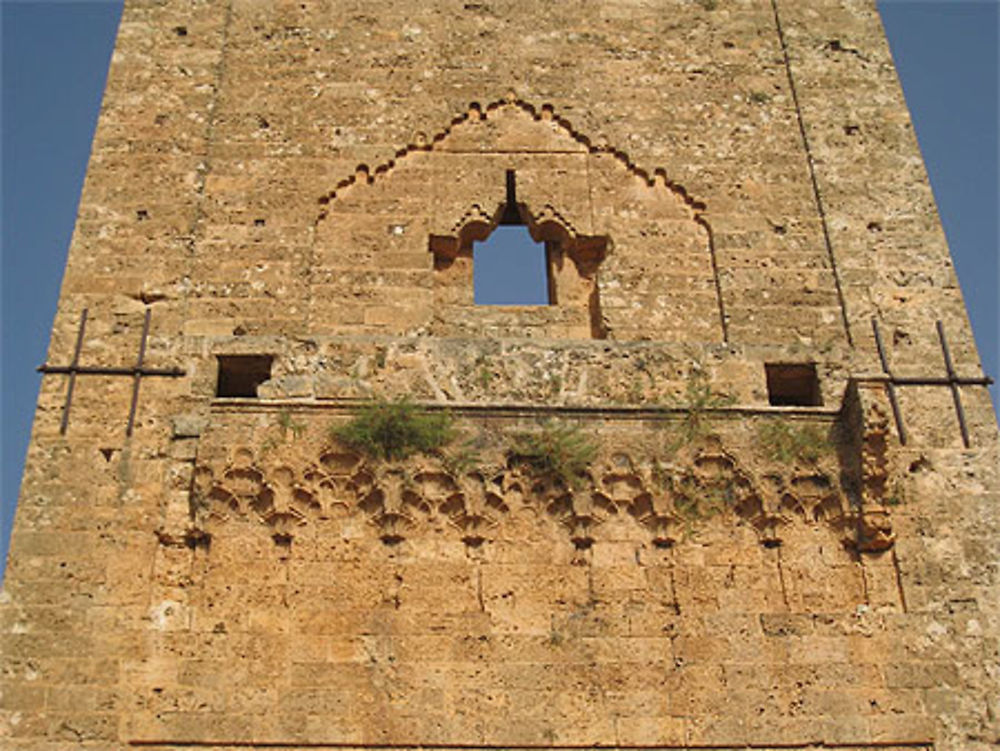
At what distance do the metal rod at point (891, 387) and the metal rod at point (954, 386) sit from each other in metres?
0.33

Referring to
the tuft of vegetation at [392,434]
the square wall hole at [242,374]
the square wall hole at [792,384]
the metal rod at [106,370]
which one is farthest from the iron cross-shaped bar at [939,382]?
the metal rod at [106,370]

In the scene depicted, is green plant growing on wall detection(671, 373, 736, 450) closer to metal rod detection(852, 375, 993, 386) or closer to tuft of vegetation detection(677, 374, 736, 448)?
tuft of vegetation detection(677, 374, 736, 448)

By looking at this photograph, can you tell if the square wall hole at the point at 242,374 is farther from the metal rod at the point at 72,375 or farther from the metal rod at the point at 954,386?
the metal rod at the point at 954,386

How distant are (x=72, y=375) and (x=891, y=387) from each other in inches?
185

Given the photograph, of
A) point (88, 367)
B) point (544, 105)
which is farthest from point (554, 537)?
Result: point (544, 105)

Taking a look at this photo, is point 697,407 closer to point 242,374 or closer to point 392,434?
point 392,434

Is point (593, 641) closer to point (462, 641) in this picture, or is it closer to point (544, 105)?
point (462, 641)

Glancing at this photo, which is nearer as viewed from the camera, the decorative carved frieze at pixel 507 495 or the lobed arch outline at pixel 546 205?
the decorative carved frieze at pixel 507 495

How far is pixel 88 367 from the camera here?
24.9ft

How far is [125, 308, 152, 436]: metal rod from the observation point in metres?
7.36

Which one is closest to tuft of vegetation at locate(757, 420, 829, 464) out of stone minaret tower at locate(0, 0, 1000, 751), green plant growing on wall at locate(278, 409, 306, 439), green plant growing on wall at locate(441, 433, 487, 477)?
stone minaret tower at locate(0, 0, 1000, 751)

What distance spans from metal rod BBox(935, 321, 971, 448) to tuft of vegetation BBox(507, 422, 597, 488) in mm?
2147

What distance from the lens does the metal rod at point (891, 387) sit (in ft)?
24.7

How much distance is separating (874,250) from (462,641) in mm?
3804
